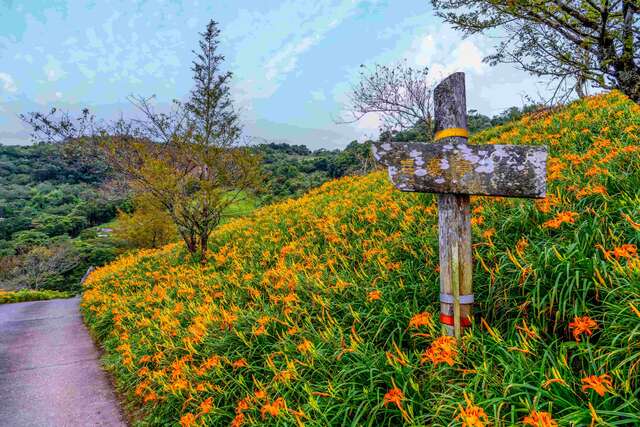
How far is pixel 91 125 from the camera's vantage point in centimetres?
877

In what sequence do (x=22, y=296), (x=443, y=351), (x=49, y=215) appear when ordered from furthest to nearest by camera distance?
(x=49, y=215)
(x=22, y=296)
(x=443, y=351)

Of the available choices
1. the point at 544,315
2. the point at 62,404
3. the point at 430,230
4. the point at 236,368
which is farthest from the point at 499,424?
the point at 62,404

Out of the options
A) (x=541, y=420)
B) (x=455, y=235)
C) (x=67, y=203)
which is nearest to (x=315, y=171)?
(x=455, y=235)

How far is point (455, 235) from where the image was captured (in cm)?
235

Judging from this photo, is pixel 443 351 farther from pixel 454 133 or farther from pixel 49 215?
pixel 49 215

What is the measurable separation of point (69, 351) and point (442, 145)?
7.34m

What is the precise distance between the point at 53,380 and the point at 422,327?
5.32 meters

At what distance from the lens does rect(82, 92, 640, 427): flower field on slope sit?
1944 mm

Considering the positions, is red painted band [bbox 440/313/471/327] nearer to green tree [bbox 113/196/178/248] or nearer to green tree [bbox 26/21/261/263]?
green tree [bbox 26/21/261/263]

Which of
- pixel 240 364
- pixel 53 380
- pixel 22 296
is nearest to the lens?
pixel 240 364

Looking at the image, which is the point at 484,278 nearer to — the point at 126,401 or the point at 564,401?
the point at 564,401

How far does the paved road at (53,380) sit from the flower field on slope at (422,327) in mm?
316

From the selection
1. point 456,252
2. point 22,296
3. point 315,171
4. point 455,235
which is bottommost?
point 22,296

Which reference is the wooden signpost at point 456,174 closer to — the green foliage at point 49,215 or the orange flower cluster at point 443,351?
the orange flower cluster at point 443,351
